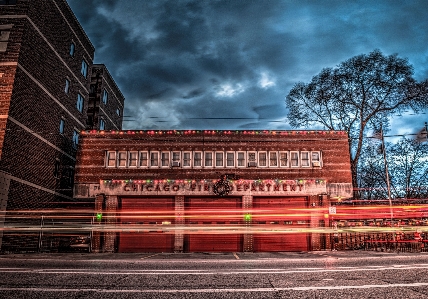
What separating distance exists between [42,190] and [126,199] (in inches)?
300

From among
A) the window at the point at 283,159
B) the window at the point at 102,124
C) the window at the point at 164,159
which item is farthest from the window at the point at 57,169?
the window at the point at 283,159

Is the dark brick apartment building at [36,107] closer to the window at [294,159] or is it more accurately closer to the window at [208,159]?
the window at [208,159]

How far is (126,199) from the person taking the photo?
24.0m

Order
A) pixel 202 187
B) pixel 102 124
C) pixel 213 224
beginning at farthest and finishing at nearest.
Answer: pixel 102 124 → pixel 202 187 → pixel 213 224

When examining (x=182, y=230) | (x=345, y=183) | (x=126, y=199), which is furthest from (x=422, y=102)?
(x=126, y=199)

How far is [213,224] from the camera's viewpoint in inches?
929

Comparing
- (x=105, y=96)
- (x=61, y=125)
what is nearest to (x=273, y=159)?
(x=61, y=125)

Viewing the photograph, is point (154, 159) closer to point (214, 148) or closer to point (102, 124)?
point (214, 148)

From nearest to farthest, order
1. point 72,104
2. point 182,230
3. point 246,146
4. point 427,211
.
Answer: point 182,230 → point 246,146 → point 427,211 → point 72,104

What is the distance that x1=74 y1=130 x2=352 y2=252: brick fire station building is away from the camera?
23453mm

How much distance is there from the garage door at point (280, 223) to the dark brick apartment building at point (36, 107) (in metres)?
15.1

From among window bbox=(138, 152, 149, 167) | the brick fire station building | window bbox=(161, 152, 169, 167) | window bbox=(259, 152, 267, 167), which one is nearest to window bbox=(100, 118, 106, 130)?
the brick fire station building

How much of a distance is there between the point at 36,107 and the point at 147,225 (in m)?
12.5

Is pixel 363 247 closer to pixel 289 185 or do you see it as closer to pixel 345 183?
pixel 345 183
